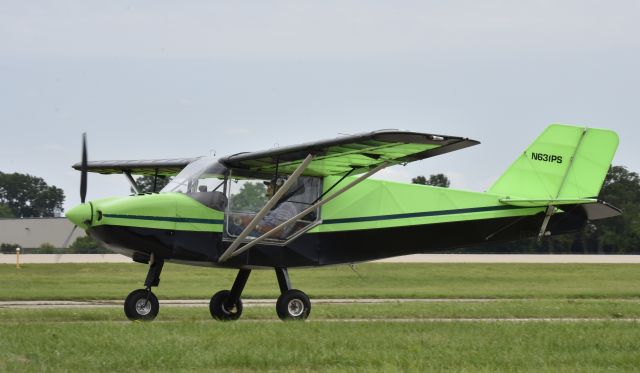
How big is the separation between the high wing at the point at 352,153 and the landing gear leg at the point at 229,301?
2.18 meters

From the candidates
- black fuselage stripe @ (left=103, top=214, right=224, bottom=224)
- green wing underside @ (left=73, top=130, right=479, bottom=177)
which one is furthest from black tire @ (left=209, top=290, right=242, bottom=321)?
green wing underside @ (left=73, top=130, right=479, bottom=177)

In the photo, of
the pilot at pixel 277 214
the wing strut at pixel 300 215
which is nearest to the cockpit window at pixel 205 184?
the pilot at pixel 277 214

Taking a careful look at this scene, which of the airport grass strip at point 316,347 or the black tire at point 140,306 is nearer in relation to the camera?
the airport grass strip at point 316,347

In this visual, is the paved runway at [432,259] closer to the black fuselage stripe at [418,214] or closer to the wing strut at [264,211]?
the black fuselage stripe at [418,214]

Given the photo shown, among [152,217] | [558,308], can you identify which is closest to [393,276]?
[558,308]

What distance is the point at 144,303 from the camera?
53.0ft

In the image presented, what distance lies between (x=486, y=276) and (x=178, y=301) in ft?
54.1

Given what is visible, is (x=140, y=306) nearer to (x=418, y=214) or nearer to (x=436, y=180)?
(x=418, y=214)

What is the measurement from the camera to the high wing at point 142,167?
1919cm

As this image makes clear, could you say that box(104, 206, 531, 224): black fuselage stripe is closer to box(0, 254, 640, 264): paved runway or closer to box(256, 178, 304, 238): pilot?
box(256, 178, 304, 238): pilot

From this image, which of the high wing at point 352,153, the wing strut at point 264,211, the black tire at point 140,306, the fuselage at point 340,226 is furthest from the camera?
the wing strut at point 264,211

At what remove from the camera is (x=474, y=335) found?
13727 millimetres

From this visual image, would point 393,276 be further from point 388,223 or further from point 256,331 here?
point 256,331

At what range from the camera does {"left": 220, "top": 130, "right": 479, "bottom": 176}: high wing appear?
15531mm
